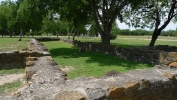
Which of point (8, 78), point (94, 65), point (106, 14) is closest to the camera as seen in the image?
point (8, 78)

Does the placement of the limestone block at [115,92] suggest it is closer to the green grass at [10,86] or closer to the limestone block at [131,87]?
the limestone block at [131,87]

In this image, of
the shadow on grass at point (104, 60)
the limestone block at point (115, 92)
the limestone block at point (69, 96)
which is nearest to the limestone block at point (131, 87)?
the limestone block at point (115, 92)

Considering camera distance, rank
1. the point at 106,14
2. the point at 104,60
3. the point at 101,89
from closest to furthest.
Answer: the point at 101,89
the point at 104,60
the point at 106,14

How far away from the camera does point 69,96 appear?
99.7 inches

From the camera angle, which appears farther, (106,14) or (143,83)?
(106,14)

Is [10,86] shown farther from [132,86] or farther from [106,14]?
[106,14]

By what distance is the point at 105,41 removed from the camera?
51.4 ft

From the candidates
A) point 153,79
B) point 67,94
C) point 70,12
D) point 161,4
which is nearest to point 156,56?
point 153,79

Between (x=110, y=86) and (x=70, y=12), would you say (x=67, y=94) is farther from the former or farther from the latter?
(x=70, y=12)

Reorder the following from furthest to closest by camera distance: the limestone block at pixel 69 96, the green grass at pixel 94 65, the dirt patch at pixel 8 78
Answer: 1. the green grass at pixel 94 65
2. the dirt patch at pixel 8 78
3. the limestone block at pixel 69 96

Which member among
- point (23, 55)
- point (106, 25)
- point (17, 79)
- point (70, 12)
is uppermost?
point (70, 12)

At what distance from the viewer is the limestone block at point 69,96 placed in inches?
97.9

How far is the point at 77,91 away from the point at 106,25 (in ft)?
43.7

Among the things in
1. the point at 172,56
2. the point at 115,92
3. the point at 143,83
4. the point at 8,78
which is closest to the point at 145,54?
the point at 172,56
